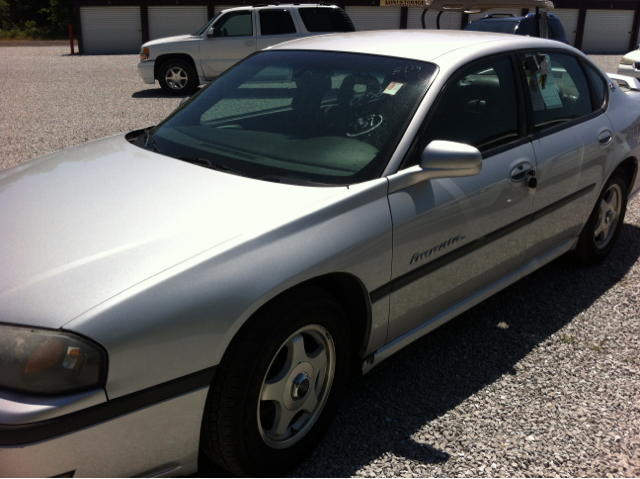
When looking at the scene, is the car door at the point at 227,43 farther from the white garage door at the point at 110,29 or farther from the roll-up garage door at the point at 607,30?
the roll-up garage door at the point at 607,30

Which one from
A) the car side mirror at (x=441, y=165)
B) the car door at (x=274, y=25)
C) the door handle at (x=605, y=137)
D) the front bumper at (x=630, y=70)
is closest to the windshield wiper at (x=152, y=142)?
the car side mirror at (x=441, y=165)

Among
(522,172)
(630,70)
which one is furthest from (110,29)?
(522,172)

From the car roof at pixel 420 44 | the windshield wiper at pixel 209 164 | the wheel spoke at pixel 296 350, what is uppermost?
the car roof at pixel 420 44

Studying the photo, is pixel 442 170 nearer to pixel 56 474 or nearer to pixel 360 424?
pixel 360 424

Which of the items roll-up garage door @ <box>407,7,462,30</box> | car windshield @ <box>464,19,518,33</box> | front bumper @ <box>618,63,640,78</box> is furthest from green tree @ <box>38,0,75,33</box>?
front bumper @ <box>618,63,640,78</box>

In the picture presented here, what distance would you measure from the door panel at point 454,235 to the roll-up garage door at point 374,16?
26.1m

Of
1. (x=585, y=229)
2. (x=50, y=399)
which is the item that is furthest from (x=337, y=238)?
(x=585, y=229)

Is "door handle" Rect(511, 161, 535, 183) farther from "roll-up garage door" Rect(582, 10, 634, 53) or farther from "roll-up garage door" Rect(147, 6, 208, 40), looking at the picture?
"roll-up garage door" Rect(582, 10, 634, 53)

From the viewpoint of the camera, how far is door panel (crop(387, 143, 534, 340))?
269 centimetres

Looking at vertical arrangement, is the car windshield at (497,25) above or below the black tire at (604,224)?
above

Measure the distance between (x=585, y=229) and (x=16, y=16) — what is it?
49.9 metres

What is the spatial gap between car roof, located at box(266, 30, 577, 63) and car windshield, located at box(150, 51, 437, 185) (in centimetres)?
8

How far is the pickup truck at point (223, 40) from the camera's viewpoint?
13.2m

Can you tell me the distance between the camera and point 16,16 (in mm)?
45250
